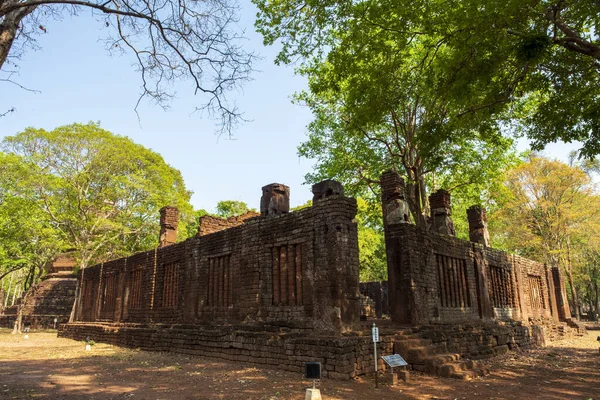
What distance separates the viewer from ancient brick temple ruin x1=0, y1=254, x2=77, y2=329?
2684 centimetres

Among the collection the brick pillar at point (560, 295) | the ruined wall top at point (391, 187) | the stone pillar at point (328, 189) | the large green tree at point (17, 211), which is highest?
the large green tree at point (17, 211)

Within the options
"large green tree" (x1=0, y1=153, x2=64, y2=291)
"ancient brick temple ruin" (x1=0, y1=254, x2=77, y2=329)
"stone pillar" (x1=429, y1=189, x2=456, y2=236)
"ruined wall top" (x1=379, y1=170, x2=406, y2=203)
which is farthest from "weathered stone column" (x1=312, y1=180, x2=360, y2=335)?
"ancient brick temple ruin" (x1=0, y1=254, x2=77, y2=329)

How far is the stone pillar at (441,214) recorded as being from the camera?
563 inches

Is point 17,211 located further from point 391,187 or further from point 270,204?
point 391,187

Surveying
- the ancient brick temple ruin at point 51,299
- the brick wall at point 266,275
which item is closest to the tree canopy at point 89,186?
the ancient brick temple ruin at point 51,299

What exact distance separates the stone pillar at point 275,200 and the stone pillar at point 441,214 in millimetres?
5830

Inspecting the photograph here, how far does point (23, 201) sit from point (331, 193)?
1802cm

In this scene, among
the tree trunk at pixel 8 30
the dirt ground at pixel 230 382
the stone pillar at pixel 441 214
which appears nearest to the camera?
the tree trunk at pixel 8 30

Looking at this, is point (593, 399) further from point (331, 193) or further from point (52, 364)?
point (52, 364)

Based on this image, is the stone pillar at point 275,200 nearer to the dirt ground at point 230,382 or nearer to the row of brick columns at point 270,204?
the row of brick columns at point 270,204

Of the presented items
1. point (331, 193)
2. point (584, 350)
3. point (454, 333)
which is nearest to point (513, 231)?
point (584, 350)

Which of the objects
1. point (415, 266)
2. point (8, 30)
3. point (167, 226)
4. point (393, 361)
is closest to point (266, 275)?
point (415, 266)

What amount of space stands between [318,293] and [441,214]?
7.09m

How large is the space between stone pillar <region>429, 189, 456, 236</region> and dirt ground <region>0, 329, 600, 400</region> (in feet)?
15.4
